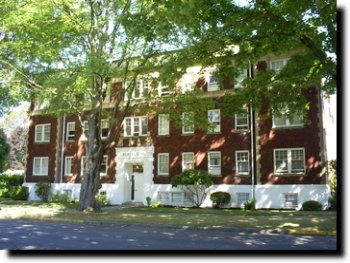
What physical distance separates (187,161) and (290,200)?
8084 millimetres

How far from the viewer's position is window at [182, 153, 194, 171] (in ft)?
104

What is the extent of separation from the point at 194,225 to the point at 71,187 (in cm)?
2132

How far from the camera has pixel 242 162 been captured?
29594mm

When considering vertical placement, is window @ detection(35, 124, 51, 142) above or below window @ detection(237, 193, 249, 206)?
above

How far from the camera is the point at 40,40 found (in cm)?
2295

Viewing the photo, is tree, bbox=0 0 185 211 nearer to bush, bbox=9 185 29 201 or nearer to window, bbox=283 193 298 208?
window, bbox=283 193 298 208

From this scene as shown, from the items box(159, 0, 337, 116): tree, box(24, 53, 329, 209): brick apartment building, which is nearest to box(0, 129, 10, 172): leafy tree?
box(24, 53, 329, 209): brick apartment building

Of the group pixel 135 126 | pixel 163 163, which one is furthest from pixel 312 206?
pixel 135 126

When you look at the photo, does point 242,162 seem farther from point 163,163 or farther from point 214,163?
point 163,163

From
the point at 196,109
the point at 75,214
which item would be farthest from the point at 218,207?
the point at 75,214

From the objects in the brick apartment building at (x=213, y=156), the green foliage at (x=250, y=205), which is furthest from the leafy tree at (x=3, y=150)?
the green foliage at (x=250, y=205)

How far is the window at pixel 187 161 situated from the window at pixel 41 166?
14347mm

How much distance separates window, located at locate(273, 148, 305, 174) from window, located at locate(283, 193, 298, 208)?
1497mm

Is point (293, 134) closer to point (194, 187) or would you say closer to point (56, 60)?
point (194, 187)
